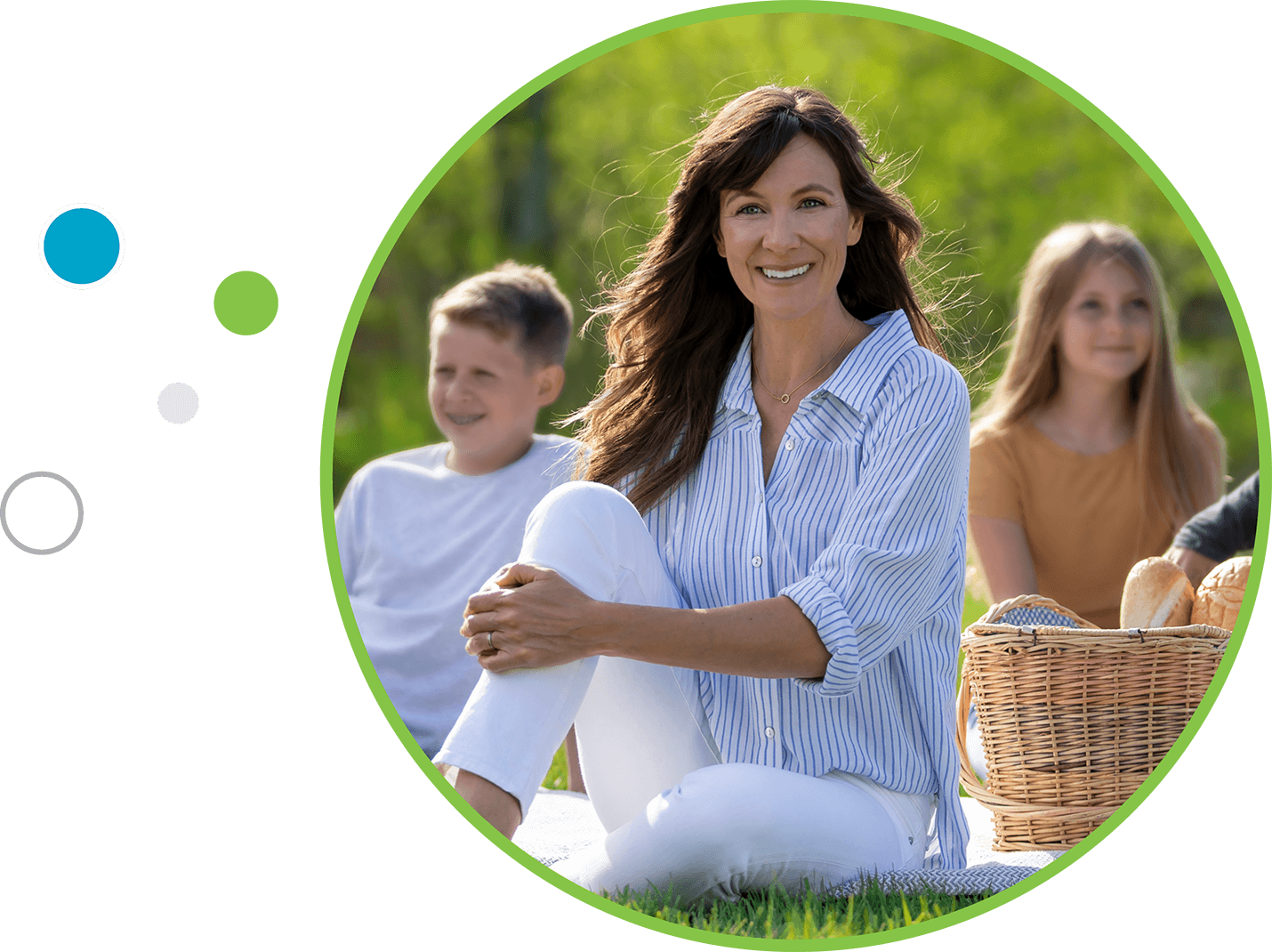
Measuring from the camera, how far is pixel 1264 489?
296 cm

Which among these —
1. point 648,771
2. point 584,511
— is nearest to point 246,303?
point 584,511

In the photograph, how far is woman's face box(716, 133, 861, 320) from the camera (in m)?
2.68

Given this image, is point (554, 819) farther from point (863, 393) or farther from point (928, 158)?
point (928, 158)

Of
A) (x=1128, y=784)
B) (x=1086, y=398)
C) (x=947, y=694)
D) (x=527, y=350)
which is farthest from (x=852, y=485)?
(x=1086, y=398)

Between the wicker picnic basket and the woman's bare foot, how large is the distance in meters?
1.22

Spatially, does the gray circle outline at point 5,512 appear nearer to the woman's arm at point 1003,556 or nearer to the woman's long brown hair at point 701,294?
the woman's long brown hair at point 701,294

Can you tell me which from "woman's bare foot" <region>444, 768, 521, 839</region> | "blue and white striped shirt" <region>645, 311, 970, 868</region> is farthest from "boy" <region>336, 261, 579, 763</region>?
"woman's bare foot" <region>444, 768, 521, 839</region>

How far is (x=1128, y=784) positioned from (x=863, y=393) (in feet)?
3.59

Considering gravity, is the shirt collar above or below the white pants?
above

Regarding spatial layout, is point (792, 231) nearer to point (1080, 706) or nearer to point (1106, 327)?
point (1080, 706)

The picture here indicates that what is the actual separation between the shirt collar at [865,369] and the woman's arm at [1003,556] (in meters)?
1.43

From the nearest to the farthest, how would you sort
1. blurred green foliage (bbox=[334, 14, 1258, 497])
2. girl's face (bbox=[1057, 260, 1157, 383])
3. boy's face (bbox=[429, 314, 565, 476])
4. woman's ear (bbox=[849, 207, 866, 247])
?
woman's ear (bbox=[849, 207, 866, 247]), boy's face (bbox=[429, 314, 565, 476]), girl's face (bbox=[1057, 260, 1157, 383]), blurred green foliage (bbox=[334, 14, 1258, 497])

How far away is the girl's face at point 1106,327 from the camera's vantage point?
4.22 m

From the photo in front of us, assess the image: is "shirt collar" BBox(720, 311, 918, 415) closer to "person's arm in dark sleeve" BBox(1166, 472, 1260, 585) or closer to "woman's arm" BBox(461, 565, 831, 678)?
"woman's arm" BBox(461, 565, 831, 678)
